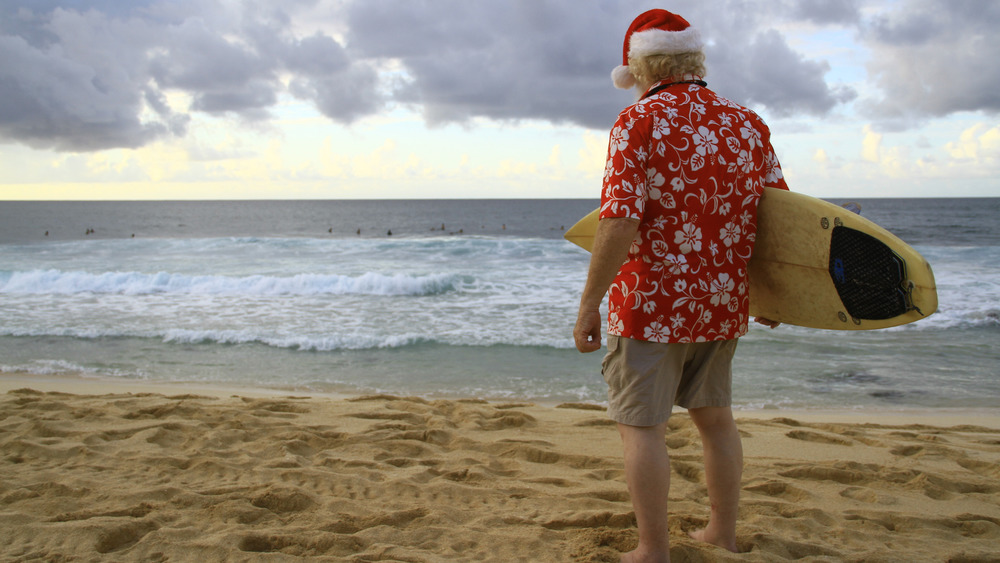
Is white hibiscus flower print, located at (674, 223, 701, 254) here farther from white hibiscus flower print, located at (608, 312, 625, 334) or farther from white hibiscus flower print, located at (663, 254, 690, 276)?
white hibiscus flower print, located at (608, 312, 625, 334)

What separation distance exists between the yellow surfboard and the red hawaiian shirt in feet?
1.08

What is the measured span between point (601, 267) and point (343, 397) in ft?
12.7

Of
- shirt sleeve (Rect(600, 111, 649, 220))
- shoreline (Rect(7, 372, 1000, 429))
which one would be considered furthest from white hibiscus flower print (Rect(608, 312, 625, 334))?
shoreline (Rect(7, 372, 1000, 429))

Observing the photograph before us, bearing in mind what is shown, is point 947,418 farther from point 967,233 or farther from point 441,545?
point 967,233

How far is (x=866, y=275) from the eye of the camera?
83.3 inches

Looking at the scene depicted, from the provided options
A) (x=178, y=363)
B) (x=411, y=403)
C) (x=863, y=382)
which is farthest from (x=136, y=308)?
(x=863, y=382)

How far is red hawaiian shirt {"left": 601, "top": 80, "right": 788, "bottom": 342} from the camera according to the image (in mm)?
1776

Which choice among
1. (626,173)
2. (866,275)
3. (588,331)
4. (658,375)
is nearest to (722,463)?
(658,375)

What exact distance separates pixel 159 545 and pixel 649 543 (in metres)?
1.65

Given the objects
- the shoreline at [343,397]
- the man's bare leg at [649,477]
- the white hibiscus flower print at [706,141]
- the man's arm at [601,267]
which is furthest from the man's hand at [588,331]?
Answer: the shoreline at [343,397]

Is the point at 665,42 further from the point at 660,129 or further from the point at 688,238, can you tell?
the point at 688,238

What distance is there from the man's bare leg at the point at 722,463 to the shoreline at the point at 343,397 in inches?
103

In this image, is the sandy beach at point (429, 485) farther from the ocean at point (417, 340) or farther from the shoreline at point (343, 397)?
the ocean at point (417, 340)

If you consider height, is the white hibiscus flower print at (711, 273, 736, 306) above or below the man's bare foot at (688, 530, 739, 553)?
above
